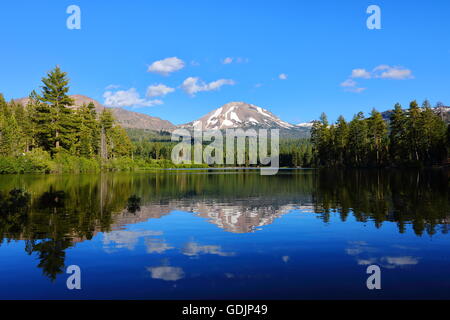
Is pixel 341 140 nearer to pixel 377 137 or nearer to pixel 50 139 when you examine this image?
pixel 377 137

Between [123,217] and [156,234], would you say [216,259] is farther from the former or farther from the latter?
[123,217]

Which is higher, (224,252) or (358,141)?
(358,141)

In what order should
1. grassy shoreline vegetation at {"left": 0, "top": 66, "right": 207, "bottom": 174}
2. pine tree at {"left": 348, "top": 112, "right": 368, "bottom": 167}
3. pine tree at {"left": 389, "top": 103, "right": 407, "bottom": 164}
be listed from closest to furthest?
1. grassy shoreline vegetation at {"left": 0, "top": 66, "right": 207, "bottom": 174}
2. pine tree at {"left": 389, "top": 103, "right": 407, "bottom": 164}
3. pine tree at {"left": 348, "top": 112, "right": 368, "bottom": 167}

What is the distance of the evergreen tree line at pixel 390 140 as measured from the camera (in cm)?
7888

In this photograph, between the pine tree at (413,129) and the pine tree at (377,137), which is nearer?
the pine tree at (413,129)

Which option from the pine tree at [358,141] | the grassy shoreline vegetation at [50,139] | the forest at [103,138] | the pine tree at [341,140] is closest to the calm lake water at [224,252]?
the grassy shoreline vegetation at [50,139]

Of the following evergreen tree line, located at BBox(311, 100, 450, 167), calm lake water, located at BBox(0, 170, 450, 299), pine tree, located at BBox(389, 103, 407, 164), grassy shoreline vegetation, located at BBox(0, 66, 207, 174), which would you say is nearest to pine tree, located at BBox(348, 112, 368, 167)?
evergreen tree line, located at BBox(311, 100, 450, 167)

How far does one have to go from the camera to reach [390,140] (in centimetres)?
9062

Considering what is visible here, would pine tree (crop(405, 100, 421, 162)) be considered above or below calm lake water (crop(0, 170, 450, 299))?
above

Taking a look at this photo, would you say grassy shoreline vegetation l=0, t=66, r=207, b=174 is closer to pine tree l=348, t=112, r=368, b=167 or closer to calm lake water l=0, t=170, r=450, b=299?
calm lake water l=0, t=170, r=450, b=299

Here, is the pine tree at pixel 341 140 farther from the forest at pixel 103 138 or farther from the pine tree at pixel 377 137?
the pine tree at pixel 377 137

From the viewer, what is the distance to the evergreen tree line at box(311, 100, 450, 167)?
7888 centimetres

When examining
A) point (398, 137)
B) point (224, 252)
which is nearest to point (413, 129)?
point (398, 137)

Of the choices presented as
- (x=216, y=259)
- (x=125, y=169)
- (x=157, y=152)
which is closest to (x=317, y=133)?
(x=125, y=169)
